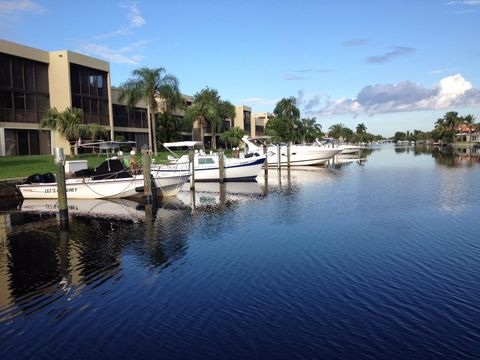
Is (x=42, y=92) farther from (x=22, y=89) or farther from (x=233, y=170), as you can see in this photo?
(x=233, y=170)

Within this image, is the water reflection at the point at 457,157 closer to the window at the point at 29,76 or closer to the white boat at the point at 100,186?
the white boat at the point at 100,186

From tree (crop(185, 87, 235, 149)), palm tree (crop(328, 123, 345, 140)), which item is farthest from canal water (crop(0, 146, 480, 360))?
palm tree (crop(328, 123, 345, 140))

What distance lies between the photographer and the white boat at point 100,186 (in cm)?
2606

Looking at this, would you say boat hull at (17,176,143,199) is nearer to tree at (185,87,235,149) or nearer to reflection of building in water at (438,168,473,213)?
reflection of building in water at (438,168,473,213)

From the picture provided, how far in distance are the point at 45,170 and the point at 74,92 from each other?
1676cm

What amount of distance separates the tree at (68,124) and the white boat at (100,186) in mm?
15643

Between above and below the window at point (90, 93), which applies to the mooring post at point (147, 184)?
below

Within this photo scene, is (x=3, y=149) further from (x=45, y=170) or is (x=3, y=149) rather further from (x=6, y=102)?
(x=45, y=170)

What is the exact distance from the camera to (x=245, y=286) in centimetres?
1064

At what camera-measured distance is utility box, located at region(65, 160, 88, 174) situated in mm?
29361

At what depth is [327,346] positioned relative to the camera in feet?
25.0

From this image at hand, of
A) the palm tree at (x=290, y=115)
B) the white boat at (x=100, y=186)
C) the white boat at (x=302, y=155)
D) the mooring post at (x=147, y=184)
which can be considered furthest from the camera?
the palm tree at (x=290, y=115)

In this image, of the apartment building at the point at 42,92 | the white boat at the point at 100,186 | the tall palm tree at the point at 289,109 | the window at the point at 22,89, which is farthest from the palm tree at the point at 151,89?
the tall palm tree at the point at 289,109

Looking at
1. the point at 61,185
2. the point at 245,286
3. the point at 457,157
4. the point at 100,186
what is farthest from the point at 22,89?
the point at 457,157
